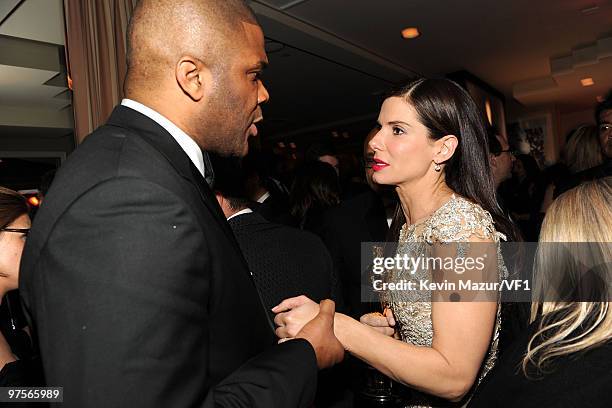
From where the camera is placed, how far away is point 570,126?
1142cm

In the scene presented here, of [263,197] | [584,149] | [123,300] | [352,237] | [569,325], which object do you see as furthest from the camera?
[584,149]

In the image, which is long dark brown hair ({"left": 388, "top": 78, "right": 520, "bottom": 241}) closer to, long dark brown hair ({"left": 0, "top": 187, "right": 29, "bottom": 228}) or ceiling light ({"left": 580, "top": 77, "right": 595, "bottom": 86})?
long dark brown hair ({"left": 0, "top": 187, "right": 29, "bottom": 228})

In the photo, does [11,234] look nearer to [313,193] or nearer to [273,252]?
[273,252]

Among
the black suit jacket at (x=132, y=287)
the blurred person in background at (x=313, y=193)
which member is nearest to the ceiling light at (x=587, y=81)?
the blurred person in background at (x=313, y=193)

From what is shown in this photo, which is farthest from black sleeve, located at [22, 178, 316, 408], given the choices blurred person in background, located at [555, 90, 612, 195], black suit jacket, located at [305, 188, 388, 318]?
blurred person in background, located at [555, 90, 612, 195]

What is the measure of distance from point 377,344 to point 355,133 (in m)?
11.1

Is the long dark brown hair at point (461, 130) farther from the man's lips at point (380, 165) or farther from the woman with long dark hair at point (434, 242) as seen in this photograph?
the man's lips at point (380, 165)

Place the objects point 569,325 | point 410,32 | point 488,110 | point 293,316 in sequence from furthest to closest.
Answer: point 488,110 → point 410,32 → point 293,316 → point 569,325

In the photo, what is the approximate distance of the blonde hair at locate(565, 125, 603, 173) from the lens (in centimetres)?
310

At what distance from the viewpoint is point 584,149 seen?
3.15 m

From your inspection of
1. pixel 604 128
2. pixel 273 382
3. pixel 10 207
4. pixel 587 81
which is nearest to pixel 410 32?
pixel 604 128

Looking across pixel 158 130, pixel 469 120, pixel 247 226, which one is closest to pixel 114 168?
pixel 158 130

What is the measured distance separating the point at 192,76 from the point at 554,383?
1036mm

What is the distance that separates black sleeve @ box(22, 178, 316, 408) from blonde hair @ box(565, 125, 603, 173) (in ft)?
10.7
